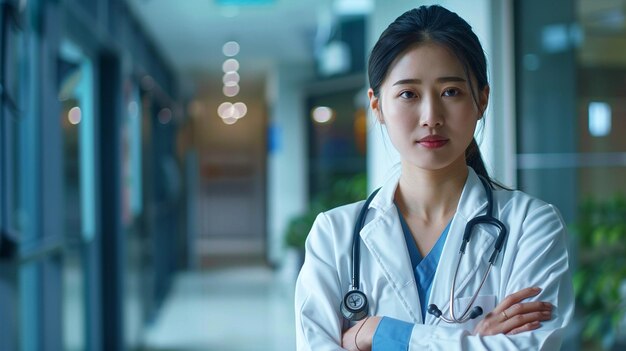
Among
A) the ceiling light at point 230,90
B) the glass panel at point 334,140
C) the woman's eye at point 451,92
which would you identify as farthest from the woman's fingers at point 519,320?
the ceiling light at point 230,90

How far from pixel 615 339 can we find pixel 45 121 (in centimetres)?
296

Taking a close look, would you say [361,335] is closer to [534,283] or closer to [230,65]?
[534,283]

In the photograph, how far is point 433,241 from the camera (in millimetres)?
1415

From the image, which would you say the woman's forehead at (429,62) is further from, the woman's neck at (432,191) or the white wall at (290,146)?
the white wall at (290,146)

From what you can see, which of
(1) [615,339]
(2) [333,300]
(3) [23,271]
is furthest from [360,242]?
(1) [615,339]

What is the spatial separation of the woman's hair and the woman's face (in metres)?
0.01

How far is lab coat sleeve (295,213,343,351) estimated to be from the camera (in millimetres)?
1384

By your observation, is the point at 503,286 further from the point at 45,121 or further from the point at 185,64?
the point at 185,64

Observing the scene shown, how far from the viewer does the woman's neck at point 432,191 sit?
1396mm

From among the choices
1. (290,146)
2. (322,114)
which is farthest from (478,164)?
(290,146)

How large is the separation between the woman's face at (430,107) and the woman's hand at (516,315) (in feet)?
0.82

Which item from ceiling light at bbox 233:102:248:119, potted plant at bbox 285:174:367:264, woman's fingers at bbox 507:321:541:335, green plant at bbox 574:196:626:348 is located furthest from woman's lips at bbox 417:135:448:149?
ceiling light at bbox 233:102:248:119

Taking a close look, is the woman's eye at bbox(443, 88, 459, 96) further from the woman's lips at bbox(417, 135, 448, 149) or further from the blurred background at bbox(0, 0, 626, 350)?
the blurred background at bbox(0, 0, 626, 350)

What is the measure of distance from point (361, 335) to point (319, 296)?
4.1 inches
